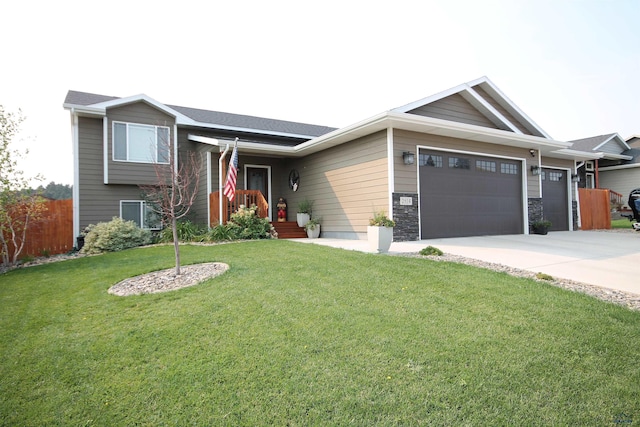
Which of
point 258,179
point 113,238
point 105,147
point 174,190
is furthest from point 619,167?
point 105,147

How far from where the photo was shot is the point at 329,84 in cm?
1248

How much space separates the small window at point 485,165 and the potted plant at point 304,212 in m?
5.61

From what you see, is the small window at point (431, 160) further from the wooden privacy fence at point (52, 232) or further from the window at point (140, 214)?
the wooden privacy fence at point (52, 232)

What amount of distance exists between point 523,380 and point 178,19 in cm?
940

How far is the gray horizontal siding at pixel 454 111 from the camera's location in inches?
416

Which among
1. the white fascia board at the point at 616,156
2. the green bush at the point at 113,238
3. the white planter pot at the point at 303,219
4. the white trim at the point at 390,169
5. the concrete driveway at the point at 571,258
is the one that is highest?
the white fascia board at the point at 616,156

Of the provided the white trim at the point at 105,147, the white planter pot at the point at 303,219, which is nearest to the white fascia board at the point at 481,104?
the white planter pot at the point at 303,219

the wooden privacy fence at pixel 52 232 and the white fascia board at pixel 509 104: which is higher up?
the white fascia board at pixel 509 104

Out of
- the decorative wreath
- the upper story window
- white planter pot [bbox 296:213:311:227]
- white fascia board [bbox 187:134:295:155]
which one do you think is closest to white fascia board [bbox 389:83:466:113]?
white fascia board [bbox 187:134:295:155]

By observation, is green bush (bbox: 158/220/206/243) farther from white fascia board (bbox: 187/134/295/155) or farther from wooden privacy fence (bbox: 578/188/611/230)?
wooden privacy fence (bbox: 578/188/611/230)

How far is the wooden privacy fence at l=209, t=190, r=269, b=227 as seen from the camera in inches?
424

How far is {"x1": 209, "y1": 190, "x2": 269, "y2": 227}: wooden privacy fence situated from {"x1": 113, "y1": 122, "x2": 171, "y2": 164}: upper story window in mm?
2445

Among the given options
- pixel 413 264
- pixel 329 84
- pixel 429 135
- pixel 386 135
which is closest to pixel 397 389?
pixel 413 264

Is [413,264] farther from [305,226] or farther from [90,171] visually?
[90,171]
